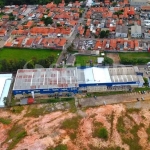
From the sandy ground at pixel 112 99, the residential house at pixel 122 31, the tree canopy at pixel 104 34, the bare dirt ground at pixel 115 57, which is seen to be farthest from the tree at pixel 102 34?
the sandy ground at pixel 112 99

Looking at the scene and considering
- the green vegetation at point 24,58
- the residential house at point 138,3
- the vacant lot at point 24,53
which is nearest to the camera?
the green vegetation at point 24,58

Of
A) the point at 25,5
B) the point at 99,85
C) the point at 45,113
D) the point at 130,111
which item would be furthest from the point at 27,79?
the point at 25,5

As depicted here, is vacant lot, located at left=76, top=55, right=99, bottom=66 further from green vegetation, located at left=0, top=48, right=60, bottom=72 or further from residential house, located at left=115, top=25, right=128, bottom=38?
residential house, located at left=115, top=25, right=128, bottom=38

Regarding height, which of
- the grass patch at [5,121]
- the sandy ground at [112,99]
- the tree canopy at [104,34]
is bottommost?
the grass patch at [5,121]

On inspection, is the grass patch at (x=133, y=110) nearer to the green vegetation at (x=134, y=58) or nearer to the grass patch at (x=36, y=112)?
the grass patch at (x=36, y=112)

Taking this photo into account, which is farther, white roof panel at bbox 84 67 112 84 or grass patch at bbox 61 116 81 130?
white roof panel at bbox 84 67 112 84

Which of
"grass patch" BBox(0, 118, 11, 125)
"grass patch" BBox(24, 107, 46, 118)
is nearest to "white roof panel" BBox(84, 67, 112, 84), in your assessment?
"grass patch" BBox(24, 107, 46, 118)
